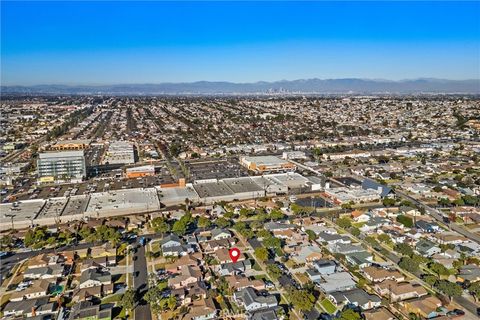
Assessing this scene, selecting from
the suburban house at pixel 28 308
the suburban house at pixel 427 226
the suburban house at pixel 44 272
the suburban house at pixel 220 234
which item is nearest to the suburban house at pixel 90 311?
the suburban house at pixel 28 308

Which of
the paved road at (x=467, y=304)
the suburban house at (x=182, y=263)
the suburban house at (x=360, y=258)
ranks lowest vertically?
the paved road at (x=467, y=304)

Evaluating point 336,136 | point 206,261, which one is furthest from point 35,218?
point 336,136

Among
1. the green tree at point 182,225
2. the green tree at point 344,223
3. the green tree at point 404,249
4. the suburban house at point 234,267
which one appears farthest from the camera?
the green tree at point 344,223

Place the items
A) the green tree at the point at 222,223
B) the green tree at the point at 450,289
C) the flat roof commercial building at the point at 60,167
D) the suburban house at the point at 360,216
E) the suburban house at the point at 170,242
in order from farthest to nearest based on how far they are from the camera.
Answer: the flat roof commercial building at the point at 60,167
the suburban house at the point at 360,216
the green tree at the point at 222,223
the suburban house at the point at 170,242
the green tree at the point at 450,289

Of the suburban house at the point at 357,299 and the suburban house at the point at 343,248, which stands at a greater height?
the suburban house at the point at 343,248

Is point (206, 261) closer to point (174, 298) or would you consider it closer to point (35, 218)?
point (174, 298)

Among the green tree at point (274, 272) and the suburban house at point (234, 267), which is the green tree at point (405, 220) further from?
the suburban house at point (234, 267)
